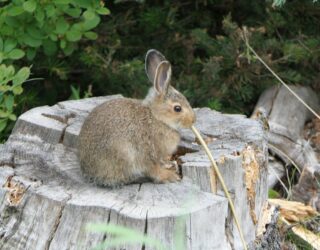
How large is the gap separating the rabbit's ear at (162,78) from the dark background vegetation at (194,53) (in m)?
1.73

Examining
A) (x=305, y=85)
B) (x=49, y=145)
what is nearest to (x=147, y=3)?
(x=305, y=85)

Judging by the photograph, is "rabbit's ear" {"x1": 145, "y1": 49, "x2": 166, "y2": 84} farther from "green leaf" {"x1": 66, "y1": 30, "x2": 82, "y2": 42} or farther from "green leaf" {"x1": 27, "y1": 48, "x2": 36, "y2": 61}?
"green leaf" {"x1": 27, "y1": 48, "x2": 36, "y2": 61}

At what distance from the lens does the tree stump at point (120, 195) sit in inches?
151

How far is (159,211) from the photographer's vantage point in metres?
3.76

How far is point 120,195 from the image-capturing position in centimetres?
402

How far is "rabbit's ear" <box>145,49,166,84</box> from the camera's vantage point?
177 inches

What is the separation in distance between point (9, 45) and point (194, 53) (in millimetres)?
2070

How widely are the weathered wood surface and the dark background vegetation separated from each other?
139mm

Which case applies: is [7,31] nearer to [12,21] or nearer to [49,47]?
[12,21]

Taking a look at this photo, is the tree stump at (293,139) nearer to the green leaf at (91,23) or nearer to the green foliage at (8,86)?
the green leaf at (91,23)

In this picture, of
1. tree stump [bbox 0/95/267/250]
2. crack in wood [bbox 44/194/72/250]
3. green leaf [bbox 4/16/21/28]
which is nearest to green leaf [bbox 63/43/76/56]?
green leaf [bbox 4/16/21/28]

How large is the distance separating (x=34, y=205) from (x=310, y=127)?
139 inches

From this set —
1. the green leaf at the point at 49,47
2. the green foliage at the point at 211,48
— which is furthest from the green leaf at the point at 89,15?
the green foliage at the point at 211,48

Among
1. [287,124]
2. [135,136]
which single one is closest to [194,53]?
[287,124]
